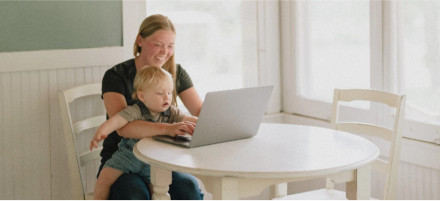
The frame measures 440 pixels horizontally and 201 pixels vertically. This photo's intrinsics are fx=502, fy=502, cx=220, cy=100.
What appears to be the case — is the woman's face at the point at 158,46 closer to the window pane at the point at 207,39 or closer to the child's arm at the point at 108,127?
the child's arm at the point at 108,127

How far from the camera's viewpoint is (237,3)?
2934mm

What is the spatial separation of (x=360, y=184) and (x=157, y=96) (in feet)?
2.57

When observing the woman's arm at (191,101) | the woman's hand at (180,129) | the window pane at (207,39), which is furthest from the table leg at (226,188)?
the window pane at (207,39)

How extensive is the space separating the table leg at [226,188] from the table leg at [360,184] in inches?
15.9

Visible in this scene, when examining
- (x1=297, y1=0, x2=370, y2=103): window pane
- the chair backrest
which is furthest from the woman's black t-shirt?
(x1=297, y1=0, x2=370, y2=103): window pane

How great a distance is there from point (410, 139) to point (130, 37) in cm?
146

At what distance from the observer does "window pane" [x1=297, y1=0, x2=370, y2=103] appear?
2566 millimetres

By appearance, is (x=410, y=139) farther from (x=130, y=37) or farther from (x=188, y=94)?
(x=130, y=37)

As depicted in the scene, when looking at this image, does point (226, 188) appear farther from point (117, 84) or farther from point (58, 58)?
point (58, 58)

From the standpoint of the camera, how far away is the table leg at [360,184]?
1608 millimetres

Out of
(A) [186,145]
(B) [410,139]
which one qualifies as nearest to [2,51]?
(A) [186,145]

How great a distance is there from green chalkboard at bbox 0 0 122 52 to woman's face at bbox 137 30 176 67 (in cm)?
46

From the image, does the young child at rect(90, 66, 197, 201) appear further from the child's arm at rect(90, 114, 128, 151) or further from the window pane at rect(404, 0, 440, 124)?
the window pane at rect(404, 0, 440, 124)

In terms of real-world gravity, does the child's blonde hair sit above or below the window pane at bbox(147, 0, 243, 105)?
below
